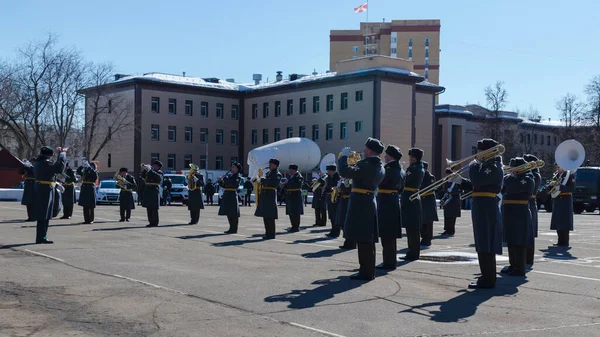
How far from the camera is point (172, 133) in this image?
74562mm

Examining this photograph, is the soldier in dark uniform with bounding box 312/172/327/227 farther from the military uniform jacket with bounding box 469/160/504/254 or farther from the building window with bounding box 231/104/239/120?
the building window with bounding box 231/104/239/120

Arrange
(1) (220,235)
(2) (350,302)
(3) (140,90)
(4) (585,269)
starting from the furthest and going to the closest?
(3) (140,90) → (1) (220,235) → (4) (585,269) → (2) (350,302)

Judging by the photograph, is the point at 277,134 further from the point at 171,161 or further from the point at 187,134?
the point at 171,161

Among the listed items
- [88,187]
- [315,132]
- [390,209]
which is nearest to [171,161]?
[315,132]

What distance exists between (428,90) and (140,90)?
1014 inches

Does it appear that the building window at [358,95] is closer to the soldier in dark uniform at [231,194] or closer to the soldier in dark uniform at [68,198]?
the soldier in dark uniform at [68,198]

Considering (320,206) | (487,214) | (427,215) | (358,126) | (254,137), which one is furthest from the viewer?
(254,137)

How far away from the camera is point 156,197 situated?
21.5 meters

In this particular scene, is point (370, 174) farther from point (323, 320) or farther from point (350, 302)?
point (323, 320)

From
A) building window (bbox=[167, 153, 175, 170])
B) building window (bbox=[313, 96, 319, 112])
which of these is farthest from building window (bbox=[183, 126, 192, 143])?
building window (bbox=[313, 96, 319, 112])

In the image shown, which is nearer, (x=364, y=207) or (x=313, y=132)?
(x=364, y=207)

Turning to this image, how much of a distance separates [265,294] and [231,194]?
971 centimetres

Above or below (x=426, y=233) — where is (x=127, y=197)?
above

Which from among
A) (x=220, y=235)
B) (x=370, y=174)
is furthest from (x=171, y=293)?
(x=220, y=235)
